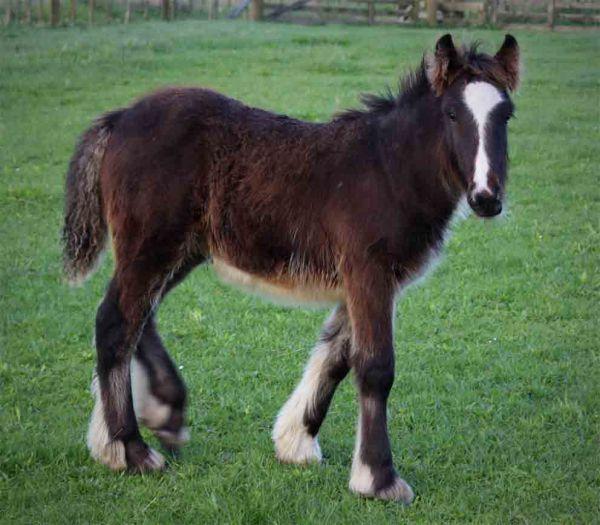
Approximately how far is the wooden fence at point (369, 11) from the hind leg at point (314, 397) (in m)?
24.3

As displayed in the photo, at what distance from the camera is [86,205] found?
6070 mm

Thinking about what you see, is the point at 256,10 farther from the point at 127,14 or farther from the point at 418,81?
the point at 418,81

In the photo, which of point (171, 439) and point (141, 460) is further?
point (171, 439)

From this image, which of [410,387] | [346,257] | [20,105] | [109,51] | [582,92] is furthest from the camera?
[109,51]

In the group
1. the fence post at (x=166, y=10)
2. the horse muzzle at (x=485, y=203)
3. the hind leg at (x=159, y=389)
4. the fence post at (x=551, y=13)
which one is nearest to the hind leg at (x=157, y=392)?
the hind leg at (x=159, y=389)

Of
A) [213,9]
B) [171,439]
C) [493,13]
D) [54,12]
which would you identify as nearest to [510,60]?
[171,439]

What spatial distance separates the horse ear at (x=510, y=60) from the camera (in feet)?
18.2

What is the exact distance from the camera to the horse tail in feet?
19.9

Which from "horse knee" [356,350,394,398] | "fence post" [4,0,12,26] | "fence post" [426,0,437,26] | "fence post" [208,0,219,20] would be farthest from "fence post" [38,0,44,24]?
"horse knee" [356,350,394,398]

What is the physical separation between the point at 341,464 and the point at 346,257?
131 centimetres

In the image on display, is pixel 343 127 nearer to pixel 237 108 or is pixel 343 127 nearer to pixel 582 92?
pixel 237 108

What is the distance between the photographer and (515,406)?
22.5ft

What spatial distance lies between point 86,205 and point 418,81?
2088 millimetres

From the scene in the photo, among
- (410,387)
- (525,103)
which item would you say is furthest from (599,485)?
(525,103)
